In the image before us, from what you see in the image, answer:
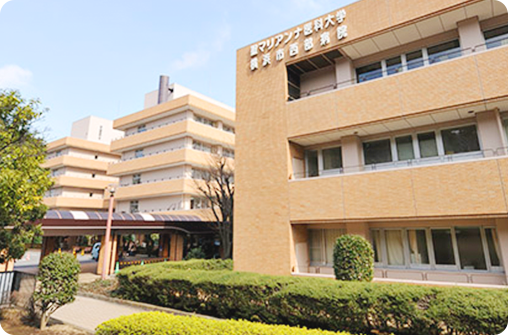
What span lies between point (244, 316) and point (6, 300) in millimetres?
8521

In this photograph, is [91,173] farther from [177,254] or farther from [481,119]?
[481,119]

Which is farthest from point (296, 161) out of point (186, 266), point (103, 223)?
point (103, 223)

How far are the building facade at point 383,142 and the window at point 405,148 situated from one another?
2.1 inches

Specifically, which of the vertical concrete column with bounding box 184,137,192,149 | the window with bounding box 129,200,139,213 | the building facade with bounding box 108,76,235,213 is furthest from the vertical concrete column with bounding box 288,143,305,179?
the window with bounding box 129,200,139,213

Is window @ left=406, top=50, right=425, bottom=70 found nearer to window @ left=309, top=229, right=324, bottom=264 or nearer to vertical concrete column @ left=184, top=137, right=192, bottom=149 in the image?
window @ left=309, top=229, right=324, bottom=264

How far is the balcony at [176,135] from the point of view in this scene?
30.5 metres

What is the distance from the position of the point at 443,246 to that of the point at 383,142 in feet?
15.4

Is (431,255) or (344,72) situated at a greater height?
(344,72)

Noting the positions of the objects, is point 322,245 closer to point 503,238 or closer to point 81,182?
point 503,238

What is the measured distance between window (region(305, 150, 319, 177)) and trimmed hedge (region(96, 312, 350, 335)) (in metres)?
9.28

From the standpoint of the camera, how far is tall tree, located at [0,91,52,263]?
789 cm

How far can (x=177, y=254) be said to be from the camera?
2431 centimetres

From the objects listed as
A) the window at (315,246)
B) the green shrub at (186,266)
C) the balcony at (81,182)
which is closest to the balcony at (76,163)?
the balcony at (81,182)

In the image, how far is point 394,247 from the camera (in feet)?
39.4
